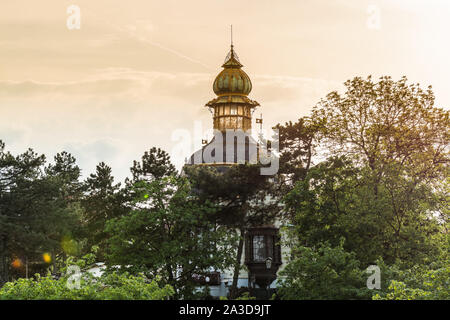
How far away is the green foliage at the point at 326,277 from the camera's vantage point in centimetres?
2611

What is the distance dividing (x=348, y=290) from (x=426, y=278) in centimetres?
327

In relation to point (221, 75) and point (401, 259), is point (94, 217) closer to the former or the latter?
point (221, 75)

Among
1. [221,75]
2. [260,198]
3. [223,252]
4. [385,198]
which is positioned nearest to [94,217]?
[221,75]

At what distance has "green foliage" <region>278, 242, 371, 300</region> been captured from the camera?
2611cm

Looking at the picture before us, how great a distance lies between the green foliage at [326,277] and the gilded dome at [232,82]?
129 ft

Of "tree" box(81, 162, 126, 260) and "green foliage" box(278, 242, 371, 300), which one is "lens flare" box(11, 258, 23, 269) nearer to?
"tree" box(81, 162, 126, 260)

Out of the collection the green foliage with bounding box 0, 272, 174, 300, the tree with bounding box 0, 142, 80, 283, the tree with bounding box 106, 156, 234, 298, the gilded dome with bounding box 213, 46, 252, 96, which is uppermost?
the gilded dome with bounding box 213, 46, 252, 96

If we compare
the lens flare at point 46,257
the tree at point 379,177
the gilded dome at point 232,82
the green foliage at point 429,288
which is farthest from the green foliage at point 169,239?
the gilded dome at point 232,82

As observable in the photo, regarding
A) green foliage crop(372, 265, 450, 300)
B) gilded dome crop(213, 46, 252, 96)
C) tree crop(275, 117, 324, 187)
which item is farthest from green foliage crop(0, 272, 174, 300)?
gilded dome crop(213, 46, 252, 96)

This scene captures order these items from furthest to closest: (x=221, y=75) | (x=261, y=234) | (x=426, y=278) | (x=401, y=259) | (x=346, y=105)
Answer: (x=221, y=75)
(x=261, y=234)
(x=346, y=105)
(x=401, y=259)
(x=426, y=278)

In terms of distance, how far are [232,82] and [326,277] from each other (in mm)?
40881

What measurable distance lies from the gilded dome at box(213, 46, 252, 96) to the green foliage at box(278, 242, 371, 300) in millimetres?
39460

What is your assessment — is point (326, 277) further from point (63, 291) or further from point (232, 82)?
point (232, 82)

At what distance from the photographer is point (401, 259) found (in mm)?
29328
